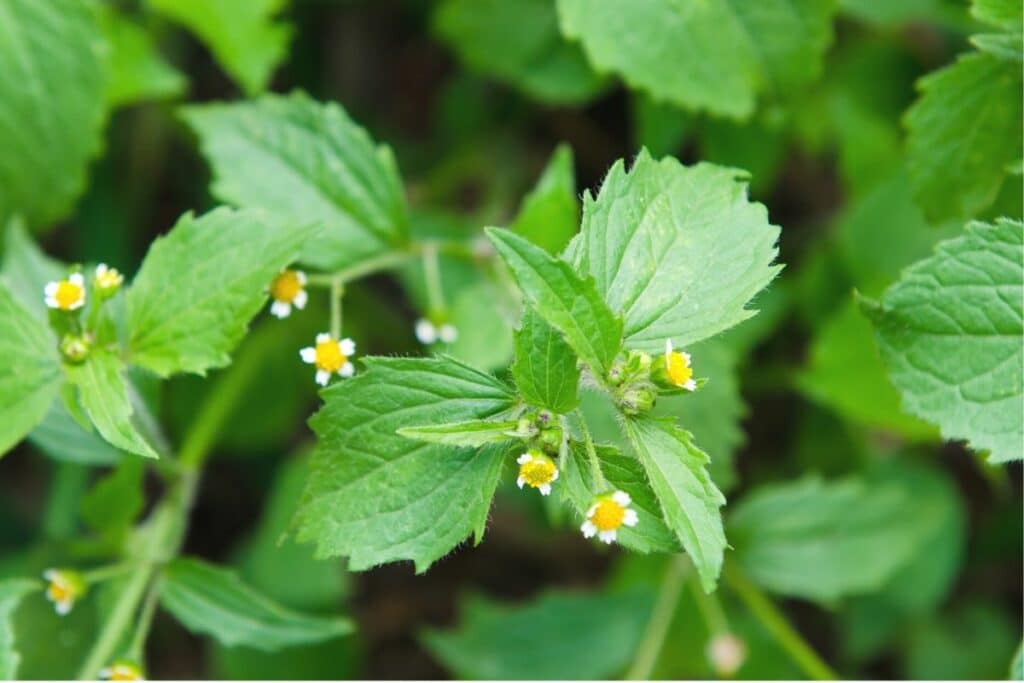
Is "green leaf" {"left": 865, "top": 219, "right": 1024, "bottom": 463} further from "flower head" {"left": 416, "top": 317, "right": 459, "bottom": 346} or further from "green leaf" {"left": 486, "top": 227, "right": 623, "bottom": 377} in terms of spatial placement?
"flower head" {"left": 416, "top": 317, "right": 459, "bottom": 346}

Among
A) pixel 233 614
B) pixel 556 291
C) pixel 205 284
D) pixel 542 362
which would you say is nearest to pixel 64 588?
pixel 233 614

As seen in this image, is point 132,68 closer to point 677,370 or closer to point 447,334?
point 447,334

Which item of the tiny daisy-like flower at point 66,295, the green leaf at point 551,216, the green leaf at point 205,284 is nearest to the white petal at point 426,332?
the green leaf at point 551,216

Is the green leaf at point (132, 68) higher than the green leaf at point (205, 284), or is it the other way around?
the green leaf at point (132, 68)

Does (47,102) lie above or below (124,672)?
above

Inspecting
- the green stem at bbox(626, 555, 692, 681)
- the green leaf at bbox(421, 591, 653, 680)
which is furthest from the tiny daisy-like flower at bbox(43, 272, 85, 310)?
the green stem at bbox(626, 555, 692, 681)

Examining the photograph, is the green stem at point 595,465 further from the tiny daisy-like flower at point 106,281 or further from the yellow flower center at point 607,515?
the tiny daisy-like flower at point 106,281
